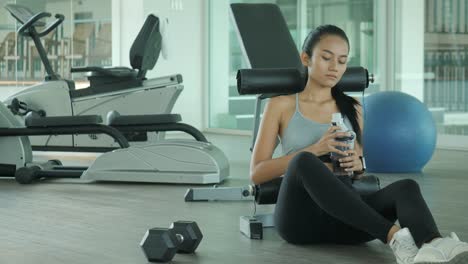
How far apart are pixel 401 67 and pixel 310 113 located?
5.00 metres

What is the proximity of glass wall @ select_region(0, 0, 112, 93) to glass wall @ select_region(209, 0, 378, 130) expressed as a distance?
4.04ft

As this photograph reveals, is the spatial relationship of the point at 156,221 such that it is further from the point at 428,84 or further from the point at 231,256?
the point at 428,84

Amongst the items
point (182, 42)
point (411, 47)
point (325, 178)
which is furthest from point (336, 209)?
point (182, 42)

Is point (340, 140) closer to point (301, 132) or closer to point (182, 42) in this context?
point (301, 132)

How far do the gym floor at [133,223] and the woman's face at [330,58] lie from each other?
0.59m

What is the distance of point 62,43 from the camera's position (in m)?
9.86

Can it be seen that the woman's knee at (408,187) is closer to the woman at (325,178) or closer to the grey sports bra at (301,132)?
the woman at (325,178)

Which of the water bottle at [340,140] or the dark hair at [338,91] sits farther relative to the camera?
the dark hair at [338,91]

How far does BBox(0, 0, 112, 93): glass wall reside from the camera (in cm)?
971

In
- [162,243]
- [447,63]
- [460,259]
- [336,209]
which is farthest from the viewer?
[447,63]

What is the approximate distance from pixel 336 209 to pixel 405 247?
272 millimetres

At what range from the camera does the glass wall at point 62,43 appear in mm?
9711

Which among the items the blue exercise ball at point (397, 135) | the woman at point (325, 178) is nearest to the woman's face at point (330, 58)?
the woman at point (325, 178)

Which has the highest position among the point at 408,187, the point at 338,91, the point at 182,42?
the point at 182,42
